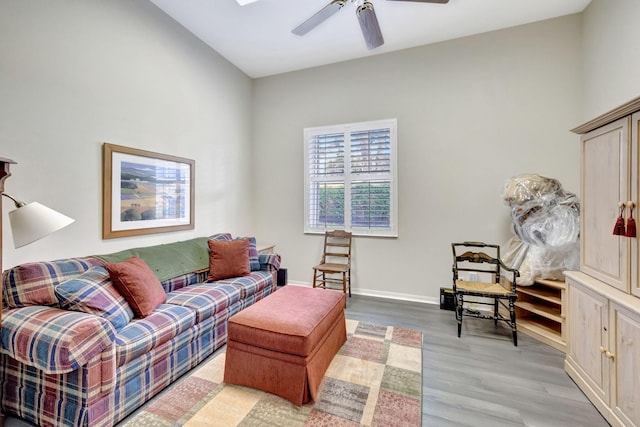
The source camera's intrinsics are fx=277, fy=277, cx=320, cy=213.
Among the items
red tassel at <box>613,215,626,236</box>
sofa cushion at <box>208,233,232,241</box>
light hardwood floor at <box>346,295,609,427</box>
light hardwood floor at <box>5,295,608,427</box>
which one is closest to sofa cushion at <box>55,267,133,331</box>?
light hardwood floor at <box>5,295,608,427</box>

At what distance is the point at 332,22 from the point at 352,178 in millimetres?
1859

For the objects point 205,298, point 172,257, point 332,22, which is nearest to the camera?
point 205,298

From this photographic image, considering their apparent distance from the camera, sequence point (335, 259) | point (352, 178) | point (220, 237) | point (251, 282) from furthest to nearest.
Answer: point (335, 259), point (352, 178), point (220, 237), point (251, 282)

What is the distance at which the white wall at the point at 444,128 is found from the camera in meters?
3.08

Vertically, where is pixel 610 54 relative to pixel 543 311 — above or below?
above

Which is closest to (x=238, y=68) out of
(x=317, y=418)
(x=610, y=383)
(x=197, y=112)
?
(x=197, y=112)

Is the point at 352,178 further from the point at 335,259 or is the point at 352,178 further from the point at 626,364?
the point at 626,364

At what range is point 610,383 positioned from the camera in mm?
1605

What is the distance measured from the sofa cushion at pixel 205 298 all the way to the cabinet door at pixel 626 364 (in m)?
2.66

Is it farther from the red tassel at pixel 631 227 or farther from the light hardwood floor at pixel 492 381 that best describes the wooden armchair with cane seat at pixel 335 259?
the red tassel at pixel 631 227

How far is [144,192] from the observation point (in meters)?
2.76

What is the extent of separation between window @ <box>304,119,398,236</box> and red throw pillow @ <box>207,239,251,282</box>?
128cm

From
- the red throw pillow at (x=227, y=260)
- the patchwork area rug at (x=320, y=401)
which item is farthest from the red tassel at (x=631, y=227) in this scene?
the red throw pillow at (x=227, y=260)

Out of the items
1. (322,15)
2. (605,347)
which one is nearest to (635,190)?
(605,347)
